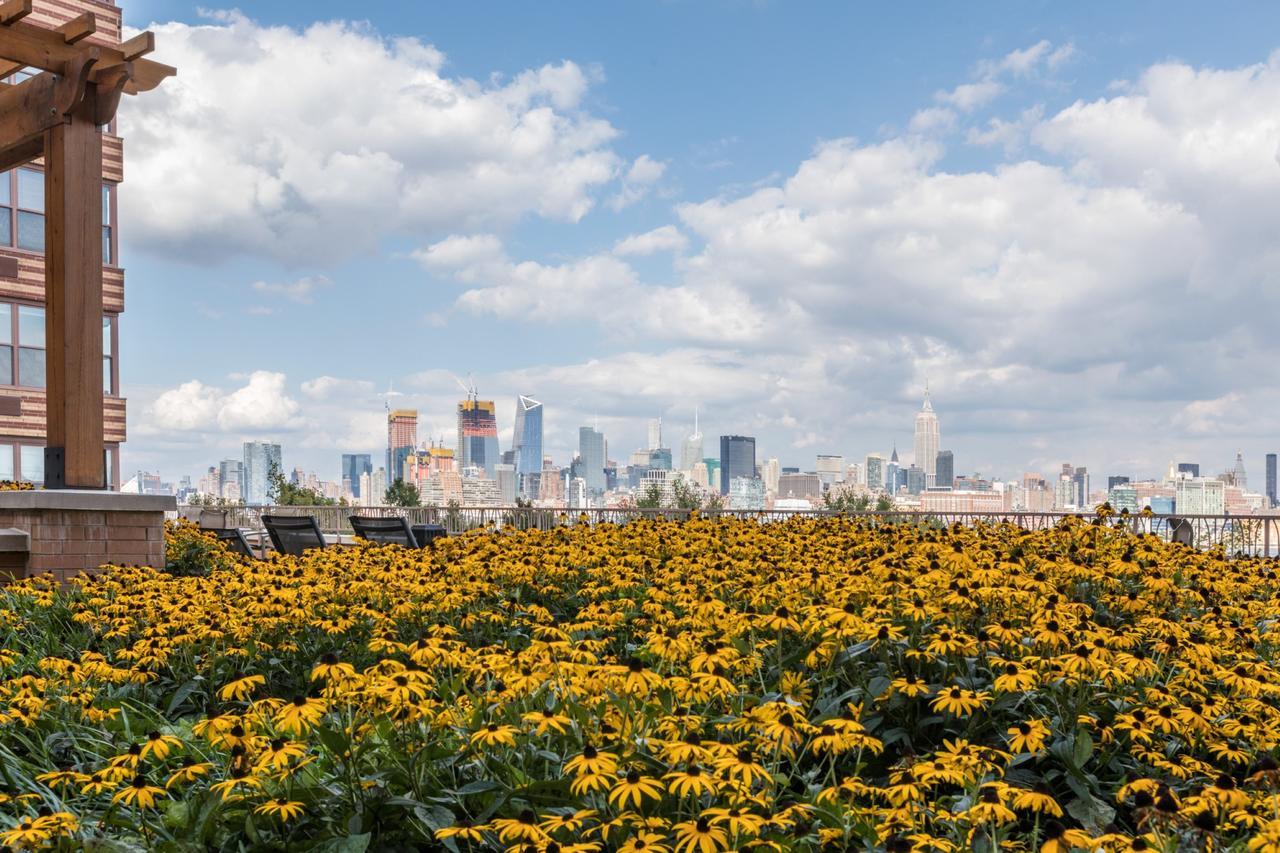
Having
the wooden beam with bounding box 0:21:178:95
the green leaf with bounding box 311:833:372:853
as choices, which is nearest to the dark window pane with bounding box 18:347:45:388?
the wooden beam with bounding box 0:21:178:95

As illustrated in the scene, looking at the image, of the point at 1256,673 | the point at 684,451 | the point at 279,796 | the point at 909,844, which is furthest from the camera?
the point at 684,451

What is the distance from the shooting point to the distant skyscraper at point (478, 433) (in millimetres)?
125075

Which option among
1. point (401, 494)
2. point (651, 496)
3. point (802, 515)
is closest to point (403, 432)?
point (401, 494)

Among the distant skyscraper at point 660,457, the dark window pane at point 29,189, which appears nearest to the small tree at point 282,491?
the dark window pane at point 29,189

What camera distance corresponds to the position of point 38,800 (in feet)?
11.3

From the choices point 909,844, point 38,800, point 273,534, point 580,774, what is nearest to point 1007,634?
point 909,844

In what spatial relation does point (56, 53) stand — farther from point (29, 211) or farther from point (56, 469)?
point (29, 211)

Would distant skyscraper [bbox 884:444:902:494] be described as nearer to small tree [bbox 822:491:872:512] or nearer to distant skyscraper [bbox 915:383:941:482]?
distant skyscraper [bbox 915:383:941:482]

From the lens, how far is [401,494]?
2934 centimetres

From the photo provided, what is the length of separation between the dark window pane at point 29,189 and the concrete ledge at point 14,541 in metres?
16.4

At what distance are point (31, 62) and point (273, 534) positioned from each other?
428cm

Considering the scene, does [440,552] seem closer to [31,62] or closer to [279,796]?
[279,796]

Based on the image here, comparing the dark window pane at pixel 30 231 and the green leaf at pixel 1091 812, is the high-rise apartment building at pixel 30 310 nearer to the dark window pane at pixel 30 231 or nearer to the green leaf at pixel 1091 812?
the dark window pane at pixel 30 231

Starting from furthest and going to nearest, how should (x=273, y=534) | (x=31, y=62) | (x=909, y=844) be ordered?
(x=273, y=534), (x=31, y=62), (x=909, y=844)
